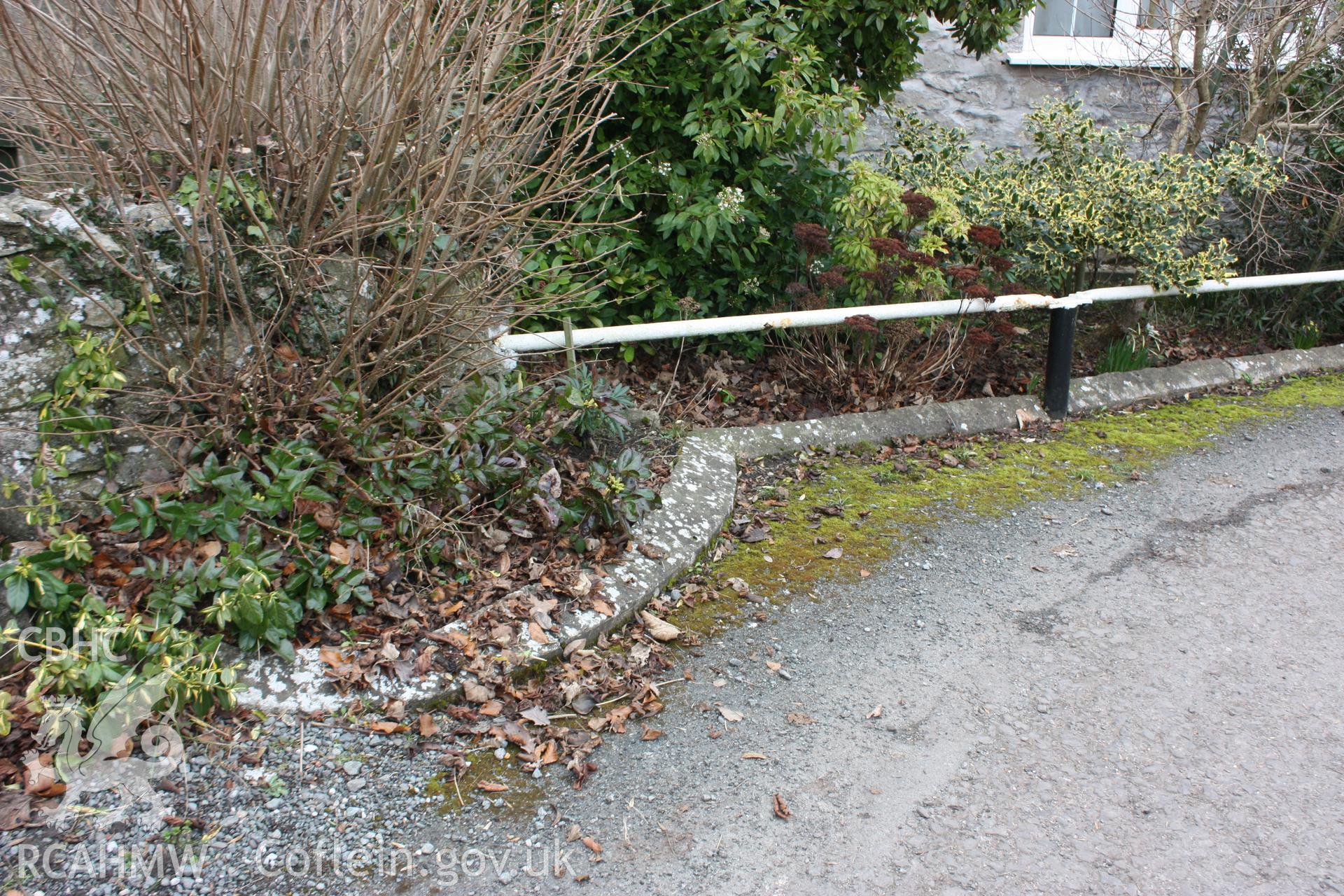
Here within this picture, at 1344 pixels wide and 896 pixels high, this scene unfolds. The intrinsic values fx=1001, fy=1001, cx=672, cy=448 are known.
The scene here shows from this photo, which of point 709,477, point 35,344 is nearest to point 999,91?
point 709,477

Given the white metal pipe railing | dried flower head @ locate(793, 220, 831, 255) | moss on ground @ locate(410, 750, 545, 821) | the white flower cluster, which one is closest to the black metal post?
the white metal pipe railing

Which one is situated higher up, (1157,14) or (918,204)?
(1157,14)

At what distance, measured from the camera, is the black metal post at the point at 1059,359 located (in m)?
5.48

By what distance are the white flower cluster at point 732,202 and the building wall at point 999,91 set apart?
11.2ft

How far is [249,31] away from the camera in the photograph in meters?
3.62

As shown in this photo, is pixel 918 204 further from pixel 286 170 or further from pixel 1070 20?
pixel 1070 20

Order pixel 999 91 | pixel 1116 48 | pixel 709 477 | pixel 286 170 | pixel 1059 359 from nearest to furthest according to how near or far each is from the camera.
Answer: pixel 286 170, pixel 709 477, pixel 1059 359, pixel 1116 48, pixel 999 91

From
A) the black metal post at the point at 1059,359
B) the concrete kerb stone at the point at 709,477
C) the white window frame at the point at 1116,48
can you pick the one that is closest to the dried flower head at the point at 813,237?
the concrete kerb stone at the point at 709,477

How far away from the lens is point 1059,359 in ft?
18.2

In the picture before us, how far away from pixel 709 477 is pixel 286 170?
202 centimetres

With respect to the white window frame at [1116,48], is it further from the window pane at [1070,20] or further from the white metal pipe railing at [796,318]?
the white metal pipe railing at [796,318]

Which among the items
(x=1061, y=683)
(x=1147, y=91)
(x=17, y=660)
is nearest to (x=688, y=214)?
(x=1061, y=683)

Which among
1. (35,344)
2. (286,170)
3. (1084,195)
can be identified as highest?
(286,170)

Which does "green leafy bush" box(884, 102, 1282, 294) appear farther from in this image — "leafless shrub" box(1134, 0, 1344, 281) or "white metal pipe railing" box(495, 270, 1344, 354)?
"leafless shrub" box(1134, 0, 1344, 281)
